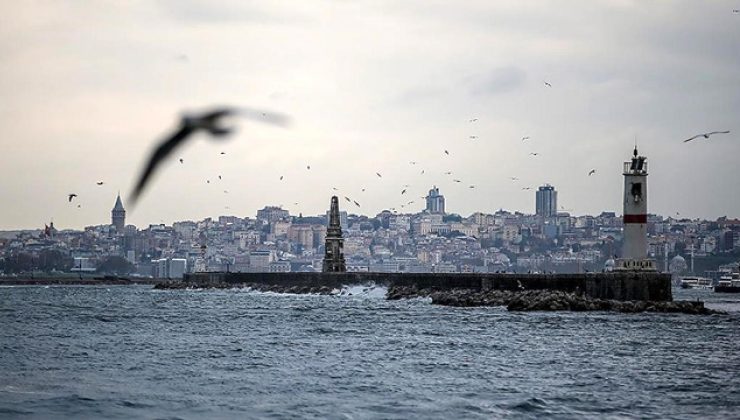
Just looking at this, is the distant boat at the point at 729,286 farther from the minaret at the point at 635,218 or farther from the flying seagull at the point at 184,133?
the flying seagull at the point at 184,133

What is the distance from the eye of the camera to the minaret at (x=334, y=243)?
82.7 meters

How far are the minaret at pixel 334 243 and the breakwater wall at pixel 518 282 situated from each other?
46.8 inches

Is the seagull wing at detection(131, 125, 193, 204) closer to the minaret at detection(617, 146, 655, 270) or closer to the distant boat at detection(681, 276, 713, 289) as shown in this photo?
the minaret at detection(617, 146, 655, 270)

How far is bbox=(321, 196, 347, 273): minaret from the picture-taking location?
271 feet

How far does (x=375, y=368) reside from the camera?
26.1 meters

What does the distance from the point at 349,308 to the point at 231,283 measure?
5442 centimetres

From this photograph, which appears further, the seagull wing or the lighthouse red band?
the lighthouse red band

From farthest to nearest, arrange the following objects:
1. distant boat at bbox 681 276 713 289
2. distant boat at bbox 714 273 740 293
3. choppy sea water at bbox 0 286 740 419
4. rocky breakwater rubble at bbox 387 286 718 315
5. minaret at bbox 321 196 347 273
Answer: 1. distant boat at bbox 681 276 713 289
2. distant boat at bbox 714 273 740 293
3. minaret at bbox 321 196 347 273
4. rocky breakwater rubble at bbox 387 286 718 315
5. choppy sea water at bbox 0 286 740 419

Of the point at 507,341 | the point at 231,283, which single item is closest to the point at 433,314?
the point at 507,341

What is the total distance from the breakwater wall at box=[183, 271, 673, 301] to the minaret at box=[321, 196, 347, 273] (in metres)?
1.19

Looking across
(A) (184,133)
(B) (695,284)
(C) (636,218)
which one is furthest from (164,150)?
(B) (695,284)

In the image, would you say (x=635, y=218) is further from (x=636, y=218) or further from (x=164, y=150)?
(x=164, y=150)

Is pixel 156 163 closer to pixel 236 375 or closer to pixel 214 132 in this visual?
pixel 214 132

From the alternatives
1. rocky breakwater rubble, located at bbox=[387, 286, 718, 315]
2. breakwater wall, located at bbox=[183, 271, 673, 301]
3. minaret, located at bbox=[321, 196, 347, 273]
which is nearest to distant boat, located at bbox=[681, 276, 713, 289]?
breakwater wall, located at bbox=[183, 271, 673, 301]
